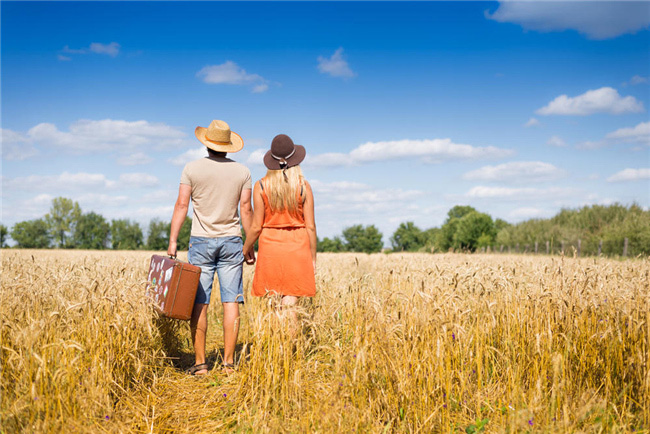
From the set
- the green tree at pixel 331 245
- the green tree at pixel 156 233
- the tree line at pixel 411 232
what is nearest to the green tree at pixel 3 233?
the tree line at pixel 411 232

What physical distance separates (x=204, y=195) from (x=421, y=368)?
290cm

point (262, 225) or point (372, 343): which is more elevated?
point (262, 225)

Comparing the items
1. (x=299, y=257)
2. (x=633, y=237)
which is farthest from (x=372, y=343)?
(x=633, y=237)

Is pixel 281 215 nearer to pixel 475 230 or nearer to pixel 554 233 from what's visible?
pixel 554 233

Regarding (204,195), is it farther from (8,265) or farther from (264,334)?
(8,265)

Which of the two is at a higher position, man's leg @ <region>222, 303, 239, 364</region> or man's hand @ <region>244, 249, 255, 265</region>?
man's hand @ <region>244, 249, 255, 265</region>

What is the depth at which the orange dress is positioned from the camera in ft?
14.5

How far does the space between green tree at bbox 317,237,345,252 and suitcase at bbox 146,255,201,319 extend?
259ft

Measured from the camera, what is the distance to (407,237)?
9881 cm

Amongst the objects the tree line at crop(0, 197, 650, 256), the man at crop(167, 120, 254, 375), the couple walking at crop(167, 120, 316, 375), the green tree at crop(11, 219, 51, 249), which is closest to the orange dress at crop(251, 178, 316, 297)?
the couple walking at crop(167, 120, 316, 375)

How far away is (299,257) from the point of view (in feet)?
14.6

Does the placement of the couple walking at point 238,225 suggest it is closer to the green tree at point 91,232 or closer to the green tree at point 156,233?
the green tree at point 156,233

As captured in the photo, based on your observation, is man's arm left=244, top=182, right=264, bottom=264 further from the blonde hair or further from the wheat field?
the wheat field

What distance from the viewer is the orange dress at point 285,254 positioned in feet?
14.5
